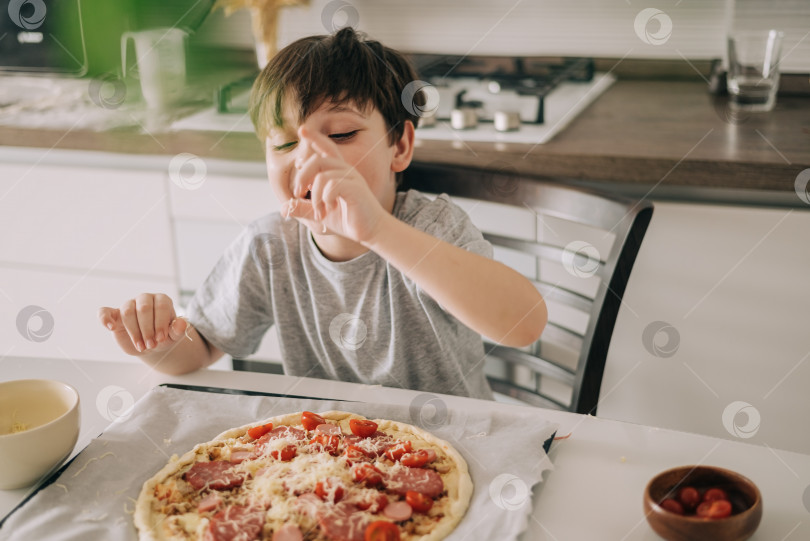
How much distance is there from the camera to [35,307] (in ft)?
6.51

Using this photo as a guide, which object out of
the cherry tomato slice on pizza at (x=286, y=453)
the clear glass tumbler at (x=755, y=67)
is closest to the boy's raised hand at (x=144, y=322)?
the cherry tomato slice on pizza at (x=286, y=453)

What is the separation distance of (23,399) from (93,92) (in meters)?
1.37

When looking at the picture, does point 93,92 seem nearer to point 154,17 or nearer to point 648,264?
point 154,17

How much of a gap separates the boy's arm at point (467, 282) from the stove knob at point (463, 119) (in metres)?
0.67

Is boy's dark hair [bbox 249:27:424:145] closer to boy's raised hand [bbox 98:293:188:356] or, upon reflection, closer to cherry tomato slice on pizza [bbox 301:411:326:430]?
boy's raised hand [bbox 98:293:188:356]

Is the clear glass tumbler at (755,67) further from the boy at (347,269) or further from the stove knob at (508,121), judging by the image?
the boy at (347,269)

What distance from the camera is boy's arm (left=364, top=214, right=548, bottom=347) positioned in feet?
2.79

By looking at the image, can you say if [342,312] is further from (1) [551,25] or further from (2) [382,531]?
(1) [551,25]

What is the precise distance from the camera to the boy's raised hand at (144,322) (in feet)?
3.05

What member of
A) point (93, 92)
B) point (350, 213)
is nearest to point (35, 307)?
point (93, 92)

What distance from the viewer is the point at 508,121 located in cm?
149

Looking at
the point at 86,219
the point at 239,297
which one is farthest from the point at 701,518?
the point at 86,219

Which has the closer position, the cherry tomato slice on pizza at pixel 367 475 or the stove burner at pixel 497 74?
the cherry tomato slice on pizza at pixel 367 475

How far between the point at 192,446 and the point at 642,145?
958 mm
